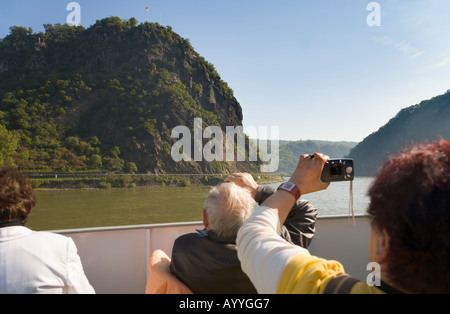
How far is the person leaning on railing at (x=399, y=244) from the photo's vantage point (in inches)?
17.2

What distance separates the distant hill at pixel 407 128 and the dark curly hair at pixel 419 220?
69.2 m

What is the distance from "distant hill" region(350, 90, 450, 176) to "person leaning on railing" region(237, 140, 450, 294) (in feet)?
227

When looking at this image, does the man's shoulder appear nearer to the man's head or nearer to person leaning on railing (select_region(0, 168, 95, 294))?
the man's head

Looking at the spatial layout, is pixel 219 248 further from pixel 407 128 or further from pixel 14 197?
pixel 407 128

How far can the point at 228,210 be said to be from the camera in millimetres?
1101

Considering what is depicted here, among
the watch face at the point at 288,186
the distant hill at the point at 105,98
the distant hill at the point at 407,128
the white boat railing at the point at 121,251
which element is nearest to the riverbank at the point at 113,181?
the distant hill at the point at 105,98

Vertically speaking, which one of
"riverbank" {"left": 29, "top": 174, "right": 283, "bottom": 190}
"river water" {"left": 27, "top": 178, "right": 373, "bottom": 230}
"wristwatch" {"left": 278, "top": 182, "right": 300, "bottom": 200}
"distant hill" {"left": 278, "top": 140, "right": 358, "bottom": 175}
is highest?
"distant hill" {"left": 278, "top": 140, "right": 358, "bottom": 175}

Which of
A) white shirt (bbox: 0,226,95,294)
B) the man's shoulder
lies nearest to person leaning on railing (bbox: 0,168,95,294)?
white shirt (bbox: 0,226,95,294)

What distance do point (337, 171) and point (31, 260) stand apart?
35.3 inches

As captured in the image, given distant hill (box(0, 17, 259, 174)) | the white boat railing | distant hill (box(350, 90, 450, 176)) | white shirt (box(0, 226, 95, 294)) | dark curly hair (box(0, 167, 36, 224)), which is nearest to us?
white shirt (box(0, 226, 95, 294))

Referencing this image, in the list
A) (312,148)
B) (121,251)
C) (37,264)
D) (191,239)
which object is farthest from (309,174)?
(312,148)

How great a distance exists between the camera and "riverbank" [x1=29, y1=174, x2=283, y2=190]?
1729 inches

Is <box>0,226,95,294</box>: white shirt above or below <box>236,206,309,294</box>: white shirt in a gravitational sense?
below

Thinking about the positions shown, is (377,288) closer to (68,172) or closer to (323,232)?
(323,232)
